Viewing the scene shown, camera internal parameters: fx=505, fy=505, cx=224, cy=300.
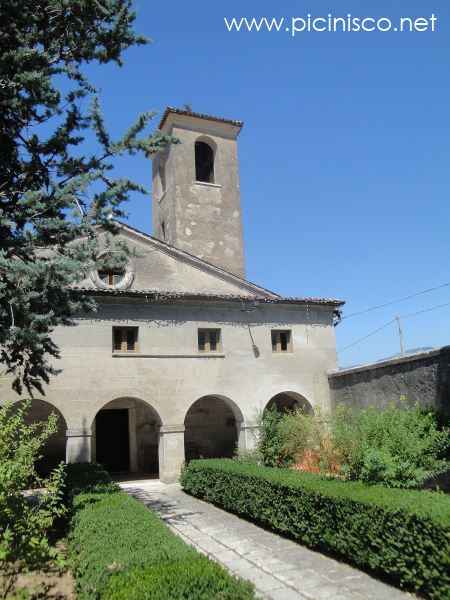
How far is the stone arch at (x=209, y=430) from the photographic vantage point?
778 inches

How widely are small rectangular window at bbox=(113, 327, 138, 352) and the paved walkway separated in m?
5.55

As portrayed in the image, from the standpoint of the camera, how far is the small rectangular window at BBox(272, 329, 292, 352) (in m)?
18.7

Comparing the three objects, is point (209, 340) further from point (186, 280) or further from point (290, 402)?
point (290, 402)

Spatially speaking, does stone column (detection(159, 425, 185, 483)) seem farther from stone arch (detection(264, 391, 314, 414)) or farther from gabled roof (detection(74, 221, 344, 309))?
gabled roof (detection(74, 221, 344, 309))

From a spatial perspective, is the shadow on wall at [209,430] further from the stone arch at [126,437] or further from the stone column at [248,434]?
the stone column at [248,434]

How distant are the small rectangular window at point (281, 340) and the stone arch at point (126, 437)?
5229 mm

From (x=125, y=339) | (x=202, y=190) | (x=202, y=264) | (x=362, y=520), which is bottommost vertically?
(x=362, y=520)

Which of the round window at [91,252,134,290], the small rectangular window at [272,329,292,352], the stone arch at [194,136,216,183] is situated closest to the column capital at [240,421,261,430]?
the small rectangular window at [272,329,292,352]

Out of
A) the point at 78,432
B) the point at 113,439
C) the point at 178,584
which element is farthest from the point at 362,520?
the point at 113,439

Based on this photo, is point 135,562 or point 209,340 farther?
point 209,340

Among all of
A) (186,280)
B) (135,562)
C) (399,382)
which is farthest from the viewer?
(186,280)

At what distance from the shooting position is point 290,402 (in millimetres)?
20328

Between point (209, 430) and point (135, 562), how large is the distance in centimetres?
1507

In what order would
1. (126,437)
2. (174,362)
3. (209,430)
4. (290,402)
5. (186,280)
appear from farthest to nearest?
(290,402)
(209,430)
(126,437)
(186,280)
(174,362)
